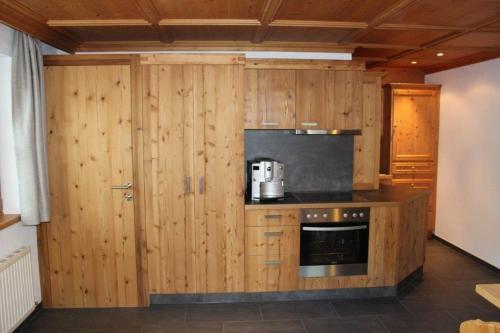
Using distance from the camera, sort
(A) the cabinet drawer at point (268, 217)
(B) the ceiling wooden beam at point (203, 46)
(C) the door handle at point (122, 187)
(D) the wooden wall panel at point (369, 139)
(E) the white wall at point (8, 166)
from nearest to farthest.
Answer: (E) the white wall at point (8, 166) < (C) the door handle at point (122, 187) < (A) the cabinet drawer at point (268, 217) < (B) the ceiling wooden beam at point (203, 46) < (D) the wooden wall panel at point (369, 139)

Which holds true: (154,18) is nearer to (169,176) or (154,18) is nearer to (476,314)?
(169,176)

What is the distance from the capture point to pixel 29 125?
10.3 ft

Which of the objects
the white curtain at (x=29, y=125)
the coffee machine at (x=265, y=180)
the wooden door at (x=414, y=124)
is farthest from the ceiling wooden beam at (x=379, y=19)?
the white curtain at (x=29, y=125)

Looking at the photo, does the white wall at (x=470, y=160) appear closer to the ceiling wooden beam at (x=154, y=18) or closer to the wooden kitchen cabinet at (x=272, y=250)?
the wooden kitchen cabinet at (x=272, y=250)

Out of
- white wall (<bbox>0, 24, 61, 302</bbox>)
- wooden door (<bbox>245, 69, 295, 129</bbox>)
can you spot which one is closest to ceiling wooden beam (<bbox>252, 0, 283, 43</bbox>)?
wooden door (<bbox>245, 69, 295, 129</bbox>)

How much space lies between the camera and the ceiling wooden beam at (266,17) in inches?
104

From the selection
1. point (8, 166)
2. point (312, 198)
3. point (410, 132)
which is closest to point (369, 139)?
point (312, 198)

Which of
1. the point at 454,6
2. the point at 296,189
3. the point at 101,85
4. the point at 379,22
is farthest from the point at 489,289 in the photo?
the point at 101,85

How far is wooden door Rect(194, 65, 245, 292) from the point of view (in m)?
3.53

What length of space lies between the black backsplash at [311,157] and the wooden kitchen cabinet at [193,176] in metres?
0.68

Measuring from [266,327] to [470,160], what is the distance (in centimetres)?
345

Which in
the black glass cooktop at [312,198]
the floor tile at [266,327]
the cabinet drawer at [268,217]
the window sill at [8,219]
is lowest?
the floor tile at [266,327]

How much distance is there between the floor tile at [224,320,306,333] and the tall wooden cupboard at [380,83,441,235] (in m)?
2.98

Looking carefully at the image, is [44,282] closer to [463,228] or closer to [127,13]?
[127,13]
